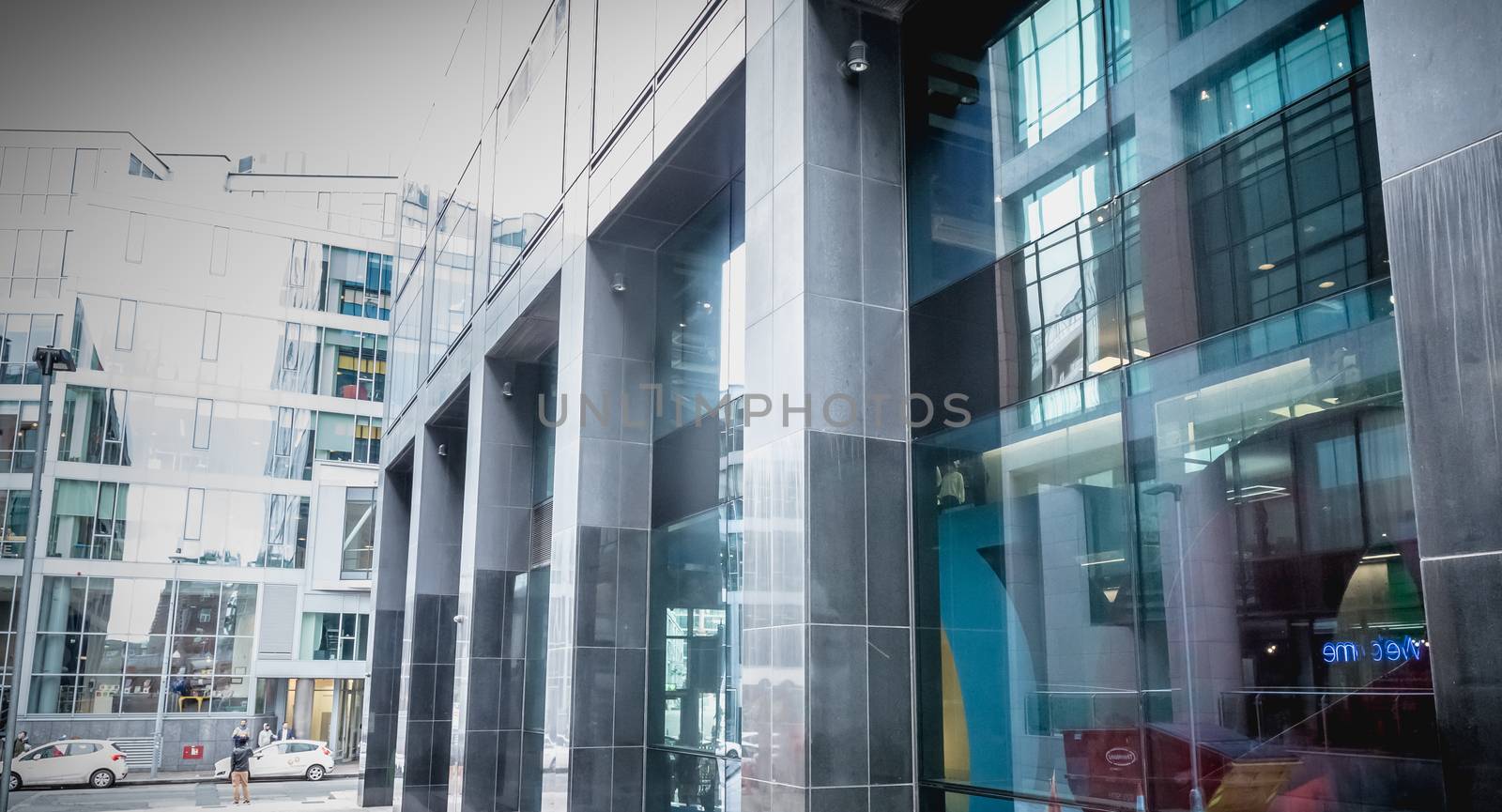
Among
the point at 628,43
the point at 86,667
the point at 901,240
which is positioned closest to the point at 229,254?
the point at 86,667

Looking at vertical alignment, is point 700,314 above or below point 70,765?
above

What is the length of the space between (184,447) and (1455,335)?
54.5 metres

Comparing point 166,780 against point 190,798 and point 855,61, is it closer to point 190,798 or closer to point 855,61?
point 190,798

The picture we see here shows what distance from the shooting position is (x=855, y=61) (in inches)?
429

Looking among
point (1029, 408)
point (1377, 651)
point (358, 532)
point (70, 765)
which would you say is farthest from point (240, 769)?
point (1377, 651)

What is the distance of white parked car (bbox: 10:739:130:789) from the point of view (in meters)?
36.8

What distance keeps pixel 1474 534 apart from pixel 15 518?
180ft

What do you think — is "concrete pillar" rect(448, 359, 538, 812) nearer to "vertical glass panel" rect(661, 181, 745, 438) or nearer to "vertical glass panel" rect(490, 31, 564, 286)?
"vertical glass panel" rect(490, 31, 564, 286)

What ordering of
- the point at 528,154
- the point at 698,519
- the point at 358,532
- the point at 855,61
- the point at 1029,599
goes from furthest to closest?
the point at 358,532 < the point at 528,154 < the point at 698,519 < the point at 855,61 < the point at 1029,599

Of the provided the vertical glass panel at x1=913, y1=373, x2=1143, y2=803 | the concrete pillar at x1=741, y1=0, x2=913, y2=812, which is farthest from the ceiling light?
the vertical glass panel at x1=913, y1=373, x2=1143, y2=803

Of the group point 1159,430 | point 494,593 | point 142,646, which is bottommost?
point 142,646

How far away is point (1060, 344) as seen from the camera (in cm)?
924

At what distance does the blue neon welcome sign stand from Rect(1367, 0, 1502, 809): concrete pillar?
4.06ft

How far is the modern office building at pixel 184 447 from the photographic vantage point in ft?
158
